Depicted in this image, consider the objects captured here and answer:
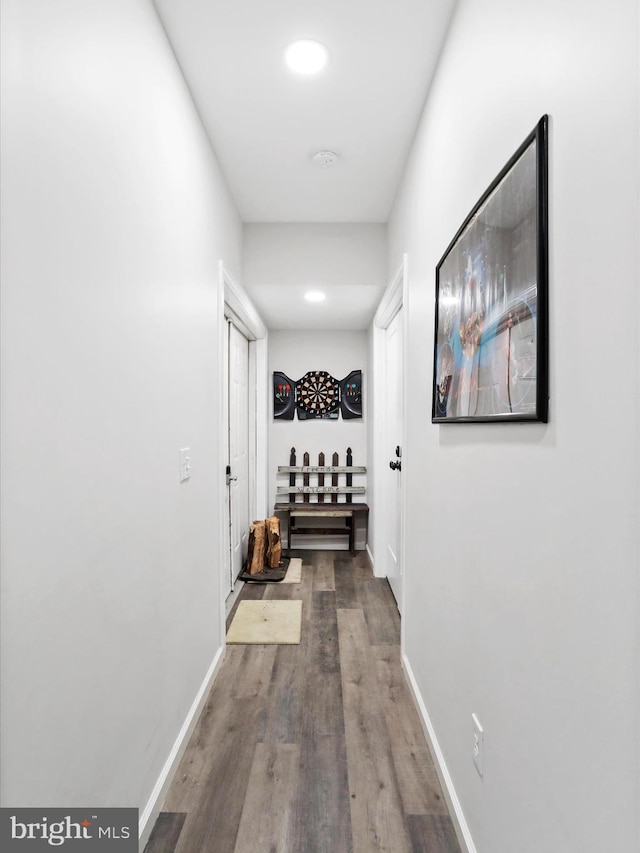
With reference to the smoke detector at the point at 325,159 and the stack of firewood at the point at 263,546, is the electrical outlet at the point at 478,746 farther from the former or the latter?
the stack of firewood at the point at 263,546

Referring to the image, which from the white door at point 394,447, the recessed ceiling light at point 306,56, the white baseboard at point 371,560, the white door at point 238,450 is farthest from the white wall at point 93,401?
the white baseboard at point 371,560

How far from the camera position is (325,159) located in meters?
2.42

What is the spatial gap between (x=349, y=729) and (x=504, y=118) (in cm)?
210

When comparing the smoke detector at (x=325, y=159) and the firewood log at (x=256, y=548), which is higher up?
the smoke detector at (x=325, y=159)

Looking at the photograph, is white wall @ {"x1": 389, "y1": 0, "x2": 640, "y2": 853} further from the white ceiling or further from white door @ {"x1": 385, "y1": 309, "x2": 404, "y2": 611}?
white door @ {"x1": 385, "y1": 309, "x2": 404, "y2": 611}

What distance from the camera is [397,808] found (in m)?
1.53

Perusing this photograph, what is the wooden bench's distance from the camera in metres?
4.36

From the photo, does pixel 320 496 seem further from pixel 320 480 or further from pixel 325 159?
pixel 325 159

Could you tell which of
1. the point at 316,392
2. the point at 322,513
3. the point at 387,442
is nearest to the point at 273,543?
the point at 322,513

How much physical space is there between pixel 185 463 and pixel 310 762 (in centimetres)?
117

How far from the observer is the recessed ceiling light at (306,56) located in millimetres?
1695

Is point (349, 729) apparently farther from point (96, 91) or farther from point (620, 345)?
point (96, 91)

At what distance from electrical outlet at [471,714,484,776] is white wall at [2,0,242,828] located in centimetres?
93

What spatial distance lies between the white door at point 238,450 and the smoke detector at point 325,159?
4.23 feet
